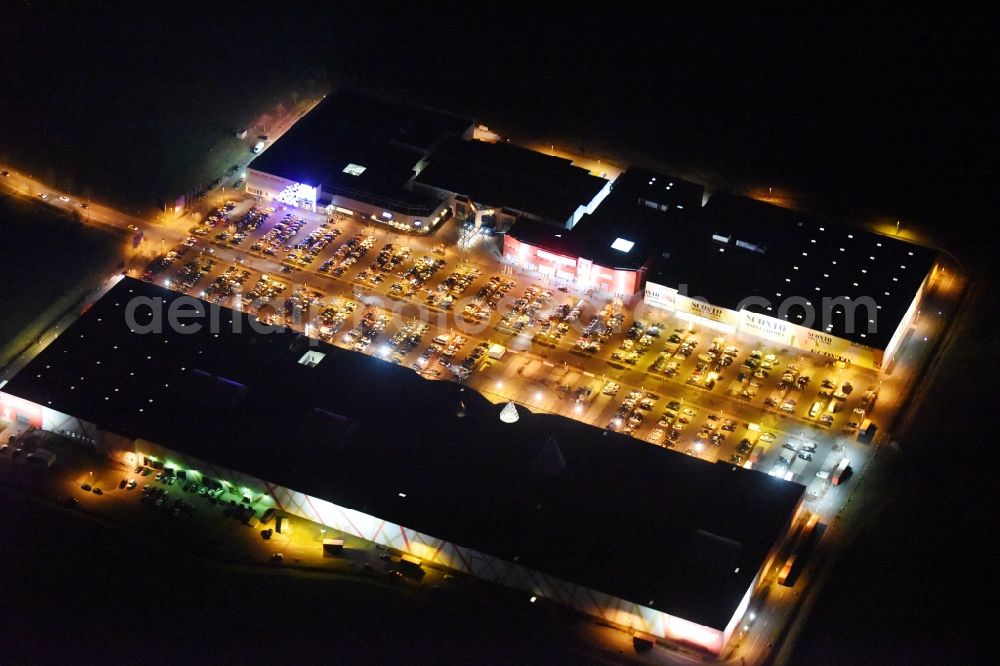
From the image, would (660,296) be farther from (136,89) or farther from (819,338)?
(136,89)

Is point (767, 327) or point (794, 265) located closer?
point (767, 327)

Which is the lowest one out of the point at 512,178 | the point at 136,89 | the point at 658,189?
the point at 136,89

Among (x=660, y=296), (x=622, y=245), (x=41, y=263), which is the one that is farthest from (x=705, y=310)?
(x=41, y=263)

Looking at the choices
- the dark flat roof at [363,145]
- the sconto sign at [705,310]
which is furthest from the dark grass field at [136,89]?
the sconto sign at [705,310]

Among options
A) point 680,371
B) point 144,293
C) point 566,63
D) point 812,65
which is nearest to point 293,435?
point 144,293

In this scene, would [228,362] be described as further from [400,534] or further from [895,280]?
[895,280]
